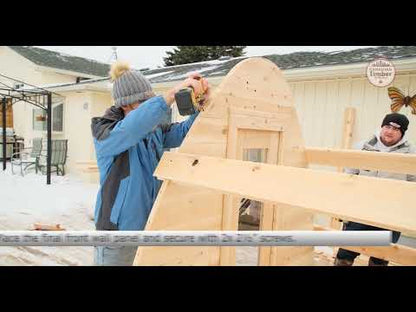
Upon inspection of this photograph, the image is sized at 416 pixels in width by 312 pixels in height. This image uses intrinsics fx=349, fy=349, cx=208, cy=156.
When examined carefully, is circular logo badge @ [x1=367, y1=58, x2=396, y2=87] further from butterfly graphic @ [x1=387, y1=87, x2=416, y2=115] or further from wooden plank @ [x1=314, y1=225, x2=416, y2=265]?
wooden plank @ [x1=314, y1=225, x2=416, y2=265]

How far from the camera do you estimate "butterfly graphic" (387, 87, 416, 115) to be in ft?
17.3

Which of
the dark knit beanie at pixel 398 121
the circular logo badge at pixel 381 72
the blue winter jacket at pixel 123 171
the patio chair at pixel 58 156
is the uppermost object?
the circular logo badge at pixel 381 72

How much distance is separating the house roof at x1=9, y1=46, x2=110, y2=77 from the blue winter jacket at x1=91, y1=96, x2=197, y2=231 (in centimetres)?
1660

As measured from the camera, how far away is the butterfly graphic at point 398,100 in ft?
17.3

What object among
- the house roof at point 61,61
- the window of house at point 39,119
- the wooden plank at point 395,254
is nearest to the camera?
the wooden plank at point 395,254

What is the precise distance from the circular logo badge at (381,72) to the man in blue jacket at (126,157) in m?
4.51

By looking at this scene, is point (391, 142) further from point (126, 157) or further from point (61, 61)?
point (61, 61)

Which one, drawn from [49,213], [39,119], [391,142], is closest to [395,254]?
[391,142]

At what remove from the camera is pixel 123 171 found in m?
1.81

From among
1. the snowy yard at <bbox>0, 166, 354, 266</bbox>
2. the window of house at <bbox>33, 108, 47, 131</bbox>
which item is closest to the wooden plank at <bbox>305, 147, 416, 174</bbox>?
the snowy yard at <bbox>0, 166, 354, 266</bbox>

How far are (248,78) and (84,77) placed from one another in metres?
17.6

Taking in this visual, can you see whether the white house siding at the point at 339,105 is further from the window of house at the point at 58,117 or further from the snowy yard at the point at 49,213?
the window of house at the point at 58,117
